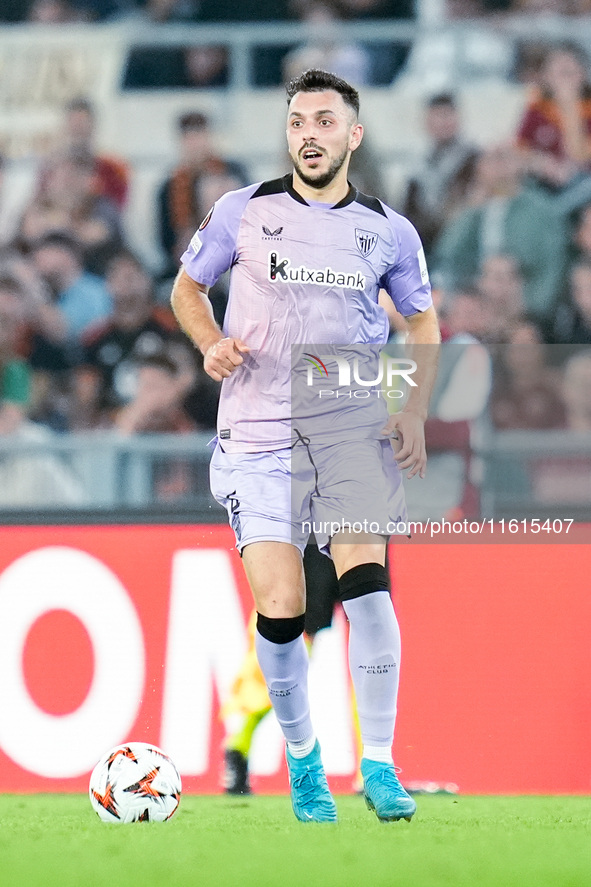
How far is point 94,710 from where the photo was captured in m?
5.27

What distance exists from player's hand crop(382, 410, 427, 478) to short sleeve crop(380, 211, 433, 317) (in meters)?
0.44

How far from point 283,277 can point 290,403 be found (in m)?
0.38

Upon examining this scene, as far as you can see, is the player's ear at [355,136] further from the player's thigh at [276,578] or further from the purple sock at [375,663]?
the purple sock at [375,663]

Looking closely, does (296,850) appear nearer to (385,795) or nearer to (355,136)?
(385,795)

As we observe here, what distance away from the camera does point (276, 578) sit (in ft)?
13.2

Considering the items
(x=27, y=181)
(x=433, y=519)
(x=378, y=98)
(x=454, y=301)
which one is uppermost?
(x=378, y=98)

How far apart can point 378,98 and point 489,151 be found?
1.24 meters

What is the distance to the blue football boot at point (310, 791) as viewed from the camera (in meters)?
4.00

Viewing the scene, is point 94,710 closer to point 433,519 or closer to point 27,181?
point 433,519

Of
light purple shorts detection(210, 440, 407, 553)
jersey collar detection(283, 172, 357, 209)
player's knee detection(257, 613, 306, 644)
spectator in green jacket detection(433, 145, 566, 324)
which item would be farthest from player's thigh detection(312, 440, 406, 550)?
spectator in green jacket detection(433, 145, 566, 324)

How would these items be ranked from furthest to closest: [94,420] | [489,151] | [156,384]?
[489,151], [94,420], [156,384]

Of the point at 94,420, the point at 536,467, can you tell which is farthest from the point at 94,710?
the point at 94,420

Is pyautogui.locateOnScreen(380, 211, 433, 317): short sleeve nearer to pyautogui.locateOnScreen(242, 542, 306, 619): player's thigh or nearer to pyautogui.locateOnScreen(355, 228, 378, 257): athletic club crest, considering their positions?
pyautogui.locateOnScreen(355, 228, 378, 257): athletic club crest

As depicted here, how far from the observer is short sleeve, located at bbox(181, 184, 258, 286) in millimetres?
4281
